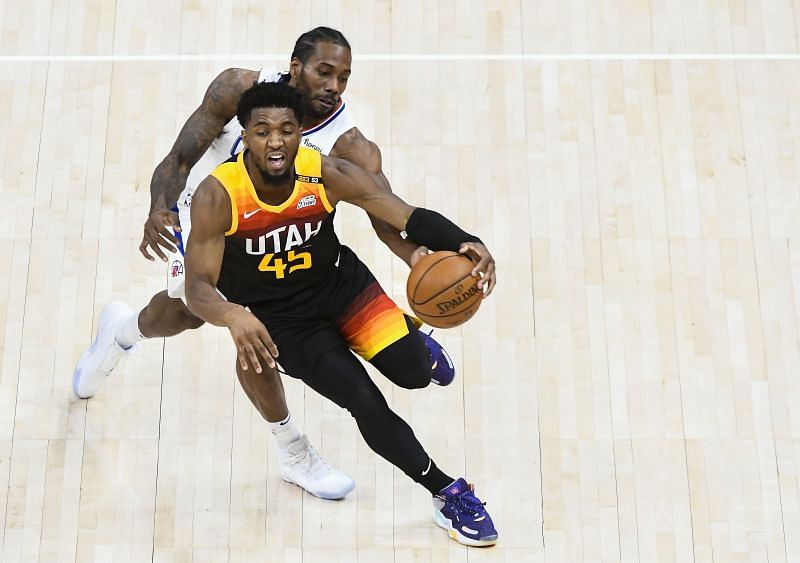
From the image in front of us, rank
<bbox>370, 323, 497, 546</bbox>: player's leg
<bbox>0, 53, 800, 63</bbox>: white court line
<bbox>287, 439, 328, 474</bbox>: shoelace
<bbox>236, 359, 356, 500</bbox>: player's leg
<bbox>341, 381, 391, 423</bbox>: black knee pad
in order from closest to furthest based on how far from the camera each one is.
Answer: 1. <bbox>341, 381, 391, 423</bbox>: black knee pad
2. <bbox>370, 323, 497, 546</bbox>: player's leg
3. <bbox>236, 359, 356, 500</bbox>: player's leg
4. <bbox>287, 439, 328, 474</bbox>: shoelace
5. <bbox>0, 53, 800, 63</bbox>: white court line

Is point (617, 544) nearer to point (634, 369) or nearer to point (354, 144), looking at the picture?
point (634, 369)

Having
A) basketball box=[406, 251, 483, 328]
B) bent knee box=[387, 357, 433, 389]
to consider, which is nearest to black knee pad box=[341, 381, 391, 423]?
bent knee box=[387, 357, 433, 389]

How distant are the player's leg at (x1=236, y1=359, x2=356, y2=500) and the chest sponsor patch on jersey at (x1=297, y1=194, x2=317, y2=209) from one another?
0.87 meters

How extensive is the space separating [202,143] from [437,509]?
1861 millimetres

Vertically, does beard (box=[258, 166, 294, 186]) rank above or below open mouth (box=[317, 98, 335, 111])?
below

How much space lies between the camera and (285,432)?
5.46 meters

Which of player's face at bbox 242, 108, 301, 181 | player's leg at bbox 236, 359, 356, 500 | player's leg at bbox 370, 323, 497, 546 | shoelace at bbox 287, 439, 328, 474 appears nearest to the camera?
player's face at bbox 242, 108, 301, 181

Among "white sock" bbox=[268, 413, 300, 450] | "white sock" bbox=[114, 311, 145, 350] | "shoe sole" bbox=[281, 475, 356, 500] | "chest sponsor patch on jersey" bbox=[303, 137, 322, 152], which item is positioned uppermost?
"chest sponsor patch on jersey" bbox=[303, 137, 322, 152]

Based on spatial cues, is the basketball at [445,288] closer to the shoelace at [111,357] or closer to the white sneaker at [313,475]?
A: the white sneaker at [313,475]

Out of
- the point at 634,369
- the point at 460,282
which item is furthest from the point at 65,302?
the point at 634,369

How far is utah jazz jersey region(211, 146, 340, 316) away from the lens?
4.70 m

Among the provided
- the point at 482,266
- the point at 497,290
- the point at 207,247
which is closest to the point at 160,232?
the point at 207,247

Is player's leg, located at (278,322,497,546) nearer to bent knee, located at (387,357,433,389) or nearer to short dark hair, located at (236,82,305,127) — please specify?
bent knee, located at (387,357,433,389)

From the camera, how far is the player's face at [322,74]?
5035 millimetres
